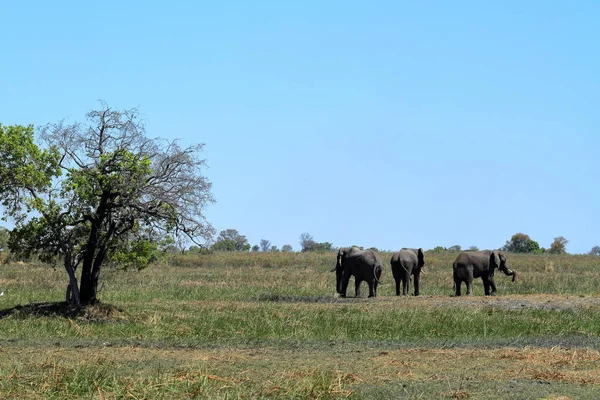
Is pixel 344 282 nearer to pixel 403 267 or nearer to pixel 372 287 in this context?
pixel 372 287

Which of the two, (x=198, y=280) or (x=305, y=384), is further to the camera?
(x=198, y=280)

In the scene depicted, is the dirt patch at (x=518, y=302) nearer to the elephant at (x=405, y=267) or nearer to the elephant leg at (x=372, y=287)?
the elephant leg at (x=372, y=287)

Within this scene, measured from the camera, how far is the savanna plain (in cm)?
1501

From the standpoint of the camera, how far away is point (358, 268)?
127 feet

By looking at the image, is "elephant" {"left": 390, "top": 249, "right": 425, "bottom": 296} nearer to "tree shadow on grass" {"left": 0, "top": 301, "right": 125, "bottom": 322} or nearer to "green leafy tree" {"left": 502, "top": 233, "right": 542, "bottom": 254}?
"tree shadow on grass" {"left": 0, "top": 301, "right": 125, "bottom": 322}

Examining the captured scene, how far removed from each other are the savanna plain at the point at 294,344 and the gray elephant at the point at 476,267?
3.68 ft

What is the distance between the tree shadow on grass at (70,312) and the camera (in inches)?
1086

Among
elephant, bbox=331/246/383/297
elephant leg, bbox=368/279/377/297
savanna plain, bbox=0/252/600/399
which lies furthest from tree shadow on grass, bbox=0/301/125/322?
elephant leg, bbox=368/279/377/297

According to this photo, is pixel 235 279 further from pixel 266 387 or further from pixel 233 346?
pixel 266 387

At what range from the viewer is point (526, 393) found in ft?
48.0

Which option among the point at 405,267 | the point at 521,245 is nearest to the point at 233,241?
the point at 521,245

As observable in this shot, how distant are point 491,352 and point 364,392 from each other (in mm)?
5710

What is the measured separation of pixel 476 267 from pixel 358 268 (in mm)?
4841

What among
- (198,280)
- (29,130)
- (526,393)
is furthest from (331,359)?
(198,280)
